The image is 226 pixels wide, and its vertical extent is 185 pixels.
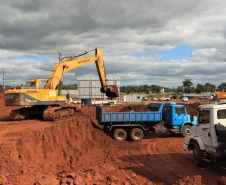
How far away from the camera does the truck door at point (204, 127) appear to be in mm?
7837

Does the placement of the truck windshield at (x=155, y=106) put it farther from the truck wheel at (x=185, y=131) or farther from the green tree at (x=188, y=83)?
the green tree at (x=188, y=83)

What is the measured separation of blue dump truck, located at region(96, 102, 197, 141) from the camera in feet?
46.6

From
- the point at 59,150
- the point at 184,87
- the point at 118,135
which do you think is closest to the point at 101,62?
the point at 118,135

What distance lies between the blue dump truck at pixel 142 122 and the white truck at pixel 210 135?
561 cm

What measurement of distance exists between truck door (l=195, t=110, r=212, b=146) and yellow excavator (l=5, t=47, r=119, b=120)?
1032 centimetres

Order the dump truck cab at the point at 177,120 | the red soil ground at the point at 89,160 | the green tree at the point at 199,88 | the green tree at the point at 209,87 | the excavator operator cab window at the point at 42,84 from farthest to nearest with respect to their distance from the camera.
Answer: the green tree at the point at 199,88 → the green tree at the point at 209,87 → the excavator operator cab window at the point at 42,84 → the dump truck cab at the point at 177,120 → the red soil ground at the point at 89,160

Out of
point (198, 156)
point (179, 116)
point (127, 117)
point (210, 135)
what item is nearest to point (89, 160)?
point (198, 156)

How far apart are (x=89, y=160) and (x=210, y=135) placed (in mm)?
5295

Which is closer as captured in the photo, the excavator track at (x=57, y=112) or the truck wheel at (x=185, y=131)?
the truck wheel at (x=185, y=131)

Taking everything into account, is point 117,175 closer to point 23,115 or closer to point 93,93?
point 23,115

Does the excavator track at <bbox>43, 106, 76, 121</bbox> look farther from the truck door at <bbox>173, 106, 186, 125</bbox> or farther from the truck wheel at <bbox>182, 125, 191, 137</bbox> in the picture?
the truck wheel at <bbox>182, 125, 191, 137</bbox>

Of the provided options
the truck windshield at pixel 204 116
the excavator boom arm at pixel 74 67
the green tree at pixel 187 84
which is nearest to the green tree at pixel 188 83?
the green tree at pixel 187 84

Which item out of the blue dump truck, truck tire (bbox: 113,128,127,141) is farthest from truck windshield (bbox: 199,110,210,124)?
truck tire (bbox: 113,128,127,141)

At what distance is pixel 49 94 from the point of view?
1634cm
